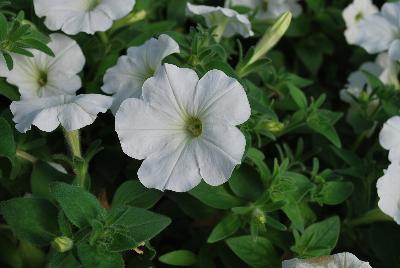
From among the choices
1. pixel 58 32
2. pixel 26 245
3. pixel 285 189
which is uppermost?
pixel 58 32

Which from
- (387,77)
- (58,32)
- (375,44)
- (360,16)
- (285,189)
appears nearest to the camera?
(285,189)

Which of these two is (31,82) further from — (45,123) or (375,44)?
(375,44)

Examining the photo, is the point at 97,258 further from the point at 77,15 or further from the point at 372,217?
the point at 372,217

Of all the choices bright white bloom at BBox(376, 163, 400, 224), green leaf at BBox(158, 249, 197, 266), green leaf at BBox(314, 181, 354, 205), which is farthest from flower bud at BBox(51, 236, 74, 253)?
bright white bloom at BBox(376, 163, 400, 224)

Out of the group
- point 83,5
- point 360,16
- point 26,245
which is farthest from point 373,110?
point 26,245

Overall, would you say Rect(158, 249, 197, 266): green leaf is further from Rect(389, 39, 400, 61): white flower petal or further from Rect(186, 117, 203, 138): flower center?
Rect(389, 39, 400, 61): white flower petal

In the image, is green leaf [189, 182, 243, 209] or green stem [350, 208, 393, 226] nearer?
green leaf [189, 182, 243, 209]

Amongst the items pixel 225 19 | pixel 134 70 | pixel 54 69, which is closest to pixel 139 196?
pixel 134 70
